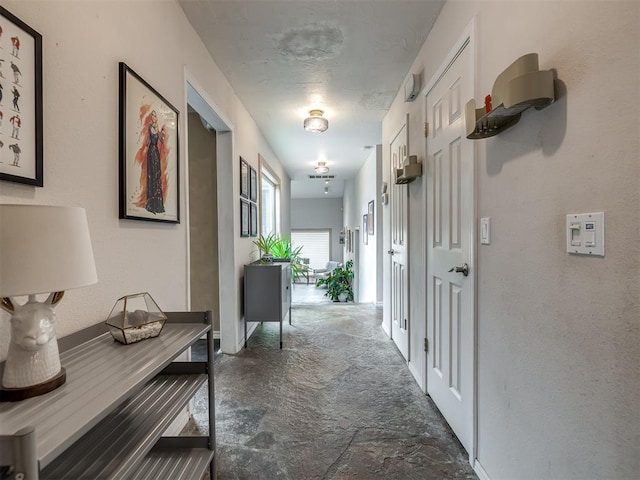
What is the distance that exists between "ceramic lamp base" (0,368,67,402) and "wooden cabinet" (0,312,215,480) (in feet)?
0.04

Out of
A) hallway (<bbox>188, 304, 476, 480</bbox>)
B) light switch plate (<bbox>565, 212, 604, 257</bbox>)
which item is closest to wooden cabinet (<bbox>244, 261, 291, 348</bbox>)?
hallway (<bbox>188, 304, 476, 480</bbox>)

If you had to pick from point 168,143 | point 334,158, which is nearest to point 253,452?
point 168,143

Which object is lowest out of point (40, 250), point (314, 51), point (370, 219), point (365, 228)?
point (40, 250)

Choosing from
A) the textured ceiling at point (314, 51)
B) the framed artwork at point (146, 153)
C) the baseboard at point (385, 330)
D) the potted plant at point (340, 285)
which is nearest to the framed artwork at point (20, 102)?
the framed artwork at point (146, 153)

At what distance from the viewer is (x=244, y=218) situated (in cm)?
330

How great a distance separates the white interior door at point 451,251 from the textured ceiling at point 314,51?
48 centimetres

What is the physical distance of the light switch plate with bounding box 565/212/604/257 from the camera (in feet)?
2.68

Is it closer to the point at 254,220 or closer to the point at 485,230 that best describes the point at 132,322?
the point at 485,230

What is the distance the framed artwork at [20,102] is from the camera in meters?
0.83

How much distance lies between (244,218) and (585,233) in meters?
2.85

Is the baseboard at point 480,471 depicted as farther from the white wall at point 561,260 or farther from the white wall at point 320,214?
the white wall at point 320,214

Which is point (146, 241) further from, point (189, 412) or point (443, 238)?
point (443, 238)

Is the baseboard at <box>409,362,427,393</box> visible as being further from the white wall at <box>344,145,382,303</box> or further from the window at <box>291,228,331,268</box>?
the window at <box>291,228,331,268</box>

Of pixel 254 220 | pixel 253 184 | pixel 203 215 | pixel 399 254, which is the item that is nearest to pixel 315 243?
pixel 254 220
